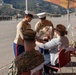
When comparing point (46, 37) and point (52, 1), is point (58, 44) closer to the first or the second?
point (46, 37)

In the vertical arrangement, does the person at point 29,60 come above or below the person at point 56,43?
above

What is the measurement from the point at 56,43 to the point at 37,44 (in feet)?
1.28

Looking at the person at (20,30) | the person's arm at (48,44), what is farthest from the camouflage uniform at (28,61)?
the person at (20,30)

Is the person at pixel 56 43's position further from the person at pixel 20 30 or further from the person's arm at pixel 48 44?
the person at pixel 20 30

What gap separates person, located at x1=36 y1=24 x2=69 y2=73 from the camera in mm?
6332

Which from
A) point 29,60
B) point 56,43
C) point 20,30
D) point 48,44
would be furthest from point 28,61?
point 20,30

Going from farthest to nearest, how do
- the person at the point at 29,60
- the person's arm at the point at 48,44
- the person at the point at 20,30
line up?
the person at the point at 20,30, the person's arm at the point at 48,44, the person at the point at 29,60

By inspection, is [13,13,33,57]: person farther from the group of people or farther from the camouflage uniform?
the camouflage uniform

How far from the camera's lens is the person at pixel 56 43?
6.33 m

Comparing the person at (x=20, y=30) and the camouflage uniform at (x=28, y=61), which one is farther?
the person at (x=20, y=30)

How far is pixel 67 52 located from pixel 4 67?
2960 millimetres

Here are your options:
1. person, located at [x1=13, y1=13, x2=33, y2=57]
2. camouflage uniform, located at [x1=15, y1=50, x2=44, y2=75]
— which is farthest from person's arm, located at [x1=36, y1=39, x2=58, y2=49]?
camouflage uniform, located at [x1=15, y1=50, x2=44, y2=75]

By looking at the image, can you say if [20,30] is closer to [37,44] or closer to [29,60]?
[37,44]

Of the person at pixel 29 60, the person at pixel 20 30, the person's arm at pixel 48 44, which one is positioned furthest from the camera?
the person at pixel 20 30
